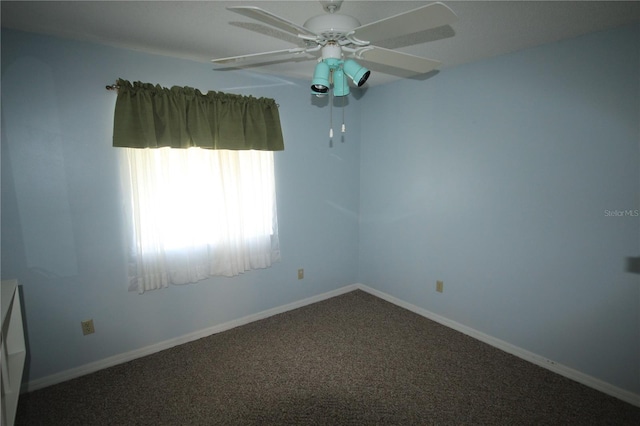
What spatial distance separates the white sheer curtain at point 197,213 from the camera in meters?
2.41

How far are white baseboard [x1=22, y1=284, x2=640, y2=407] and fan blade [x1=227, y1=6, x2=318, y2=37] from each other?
2.51 meters

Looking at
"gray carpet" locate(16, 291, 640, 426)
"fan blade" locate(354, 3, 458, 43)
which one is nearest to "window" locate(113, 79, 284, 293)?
"gray carpet" locate(16, 291, 640, 426)

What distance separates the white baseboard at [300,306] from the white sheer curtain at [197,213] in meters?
0.50

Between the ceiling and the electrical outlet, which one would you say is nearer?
the ceiling

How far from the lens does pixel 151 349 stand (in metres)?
2.58

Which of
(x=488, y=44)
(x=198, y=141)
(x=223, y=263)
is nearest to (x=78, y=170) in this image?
(x=198, y=141)

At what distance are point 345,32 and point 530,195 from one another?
6.21ft

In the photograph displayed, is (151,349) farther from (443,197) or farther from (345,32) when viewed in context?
(443,197)

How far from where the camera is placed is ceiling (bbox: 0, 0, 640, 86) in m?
1.63

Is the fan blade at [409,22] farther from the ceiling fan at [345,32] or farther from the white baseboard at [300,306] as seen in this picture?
the white baseboard at [300,306]

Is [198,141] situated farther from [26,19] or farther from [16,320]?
[16,320]

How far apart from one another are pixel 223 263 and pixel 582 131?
2786 mm

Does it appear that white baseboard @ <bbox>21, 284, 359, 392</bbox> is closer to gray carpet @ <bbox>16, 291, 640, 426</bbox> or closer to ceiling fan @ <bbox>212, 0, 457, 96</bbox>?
gray carpet @ <bbox>16, 291, 640, 426</bbox>

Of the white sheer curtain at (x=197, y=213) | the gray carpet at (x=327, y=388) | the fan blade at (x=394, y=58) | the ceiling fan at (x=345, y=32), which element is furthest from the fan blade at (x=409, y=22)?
the gray carpet at (x=327, y=388)
